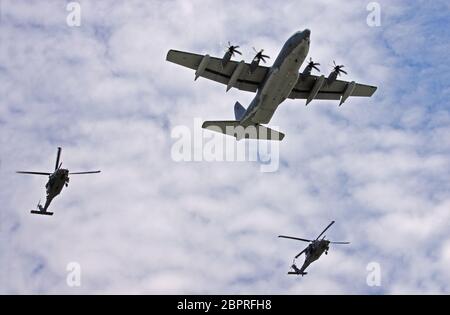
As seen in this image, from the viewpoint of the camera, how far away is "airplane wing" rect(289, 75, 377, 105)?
62.9 metres

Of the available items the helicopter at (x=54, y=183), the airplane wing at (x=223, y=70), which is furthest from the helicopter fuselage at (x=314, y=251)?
the helicopter at (x=54, y=183)

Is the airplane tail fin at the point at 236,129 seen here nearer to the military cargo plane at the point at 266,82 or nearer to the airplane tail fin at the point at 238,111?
the military cargo plane at the point at 266,82

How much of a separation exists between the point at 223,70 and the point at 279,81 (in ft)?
22.9

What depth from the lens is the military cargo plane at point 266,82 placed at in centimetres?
5350

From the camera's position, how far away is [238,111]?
6381 centimetres

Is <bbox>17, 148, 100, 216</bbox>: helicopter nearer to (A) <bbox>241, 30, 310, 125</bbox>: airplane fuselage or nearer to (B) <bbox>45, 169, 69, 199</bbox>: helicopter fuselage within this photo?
(B) <bbox>45, 169, 69, 199</bbox>: helicopter fuselage

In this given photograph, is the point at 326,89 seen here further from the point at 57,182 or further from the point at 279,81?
the point at 57,182

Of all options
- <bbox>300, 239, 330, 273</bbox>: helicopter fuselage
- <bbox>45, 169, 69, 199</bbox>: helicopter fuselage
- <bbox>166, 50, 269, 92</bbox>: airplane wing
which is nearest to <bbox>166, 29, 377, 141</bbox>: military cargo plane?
<bbox>166, 50, 269, 92</bbox>: airplane wing
